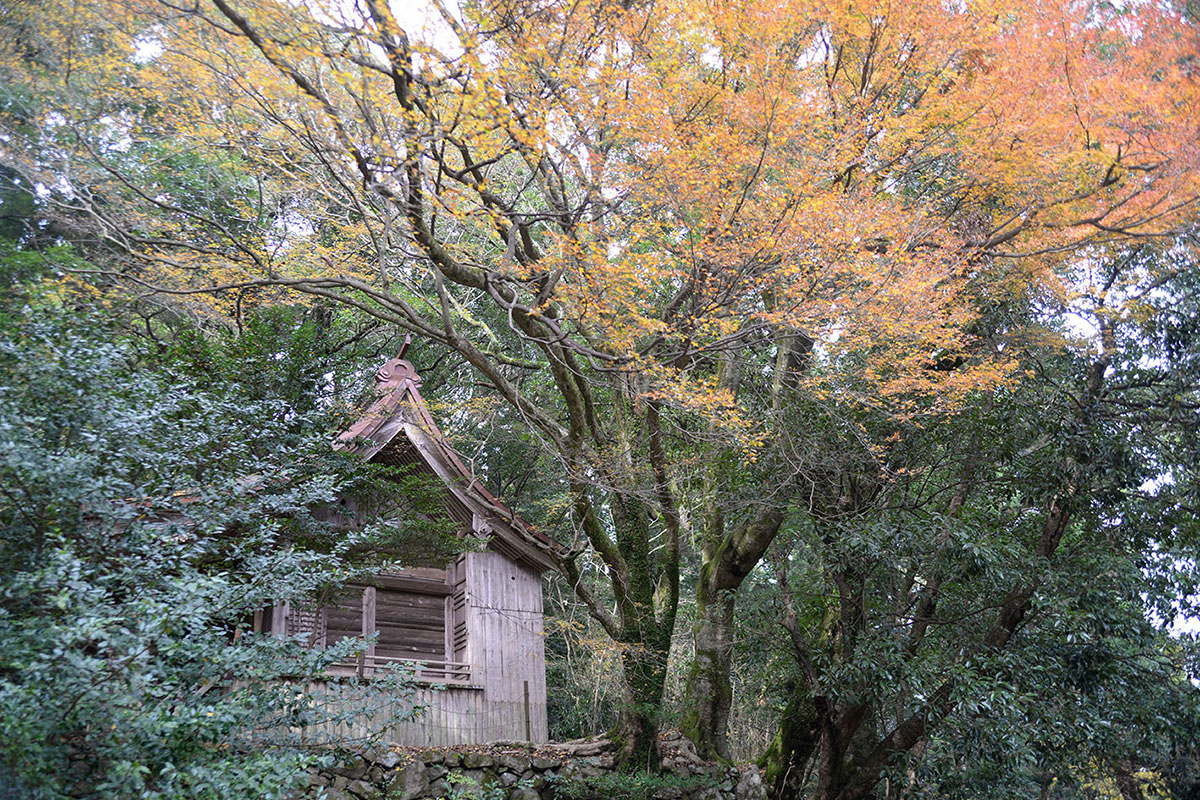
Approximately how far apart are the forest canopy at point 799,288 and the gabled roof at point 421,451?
2.37 feet

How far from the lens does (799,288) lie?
35.1 ft

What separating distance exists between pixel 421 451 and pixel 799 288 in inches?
227

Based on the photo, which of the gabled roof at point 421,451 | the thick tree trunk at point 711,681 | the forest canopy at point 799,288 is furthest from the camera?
the gabled roof at point 421,451

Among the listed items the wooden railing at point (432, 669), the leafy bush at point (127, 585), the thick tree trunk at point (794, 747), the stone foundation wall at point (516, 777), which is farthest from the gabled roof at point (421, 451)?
the thick tree trunk at point (794, 747)

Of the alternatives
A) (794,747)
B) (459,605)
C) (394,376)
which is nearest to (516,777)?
(459,605)

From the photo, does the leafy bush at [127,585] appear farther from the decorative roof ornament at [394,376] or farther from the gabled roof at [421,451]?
the decorative roof ornament at [394,376]

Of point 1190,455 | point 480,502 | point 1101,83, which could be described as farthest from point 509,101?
point 1190,455

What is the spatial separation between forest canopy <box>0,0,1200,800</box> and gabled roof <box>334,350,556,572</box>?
0.72 meters

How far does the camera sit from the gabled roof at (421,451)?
1223 cm

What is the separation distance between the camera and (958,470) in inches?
482

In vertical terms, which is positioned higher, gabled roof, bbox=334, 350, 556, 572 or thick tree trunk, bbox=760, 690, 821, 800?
gabled roof, bbox=334, 350, 556, 572

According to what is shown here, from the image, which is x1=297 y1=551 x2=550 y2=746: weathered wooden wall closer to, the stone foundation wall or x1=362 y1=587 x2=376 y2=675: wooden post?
the stone foundation wall

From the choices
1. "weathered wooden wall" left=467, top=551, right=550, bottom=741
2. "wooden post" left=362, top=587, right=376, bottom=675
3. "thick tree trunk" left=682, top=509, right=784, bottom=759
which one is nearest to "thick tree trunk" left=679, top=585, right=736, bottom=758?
"thick tree trunk" left=682, top=509, right=784, bottom=759

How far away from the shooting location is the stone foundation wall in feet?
31.8
